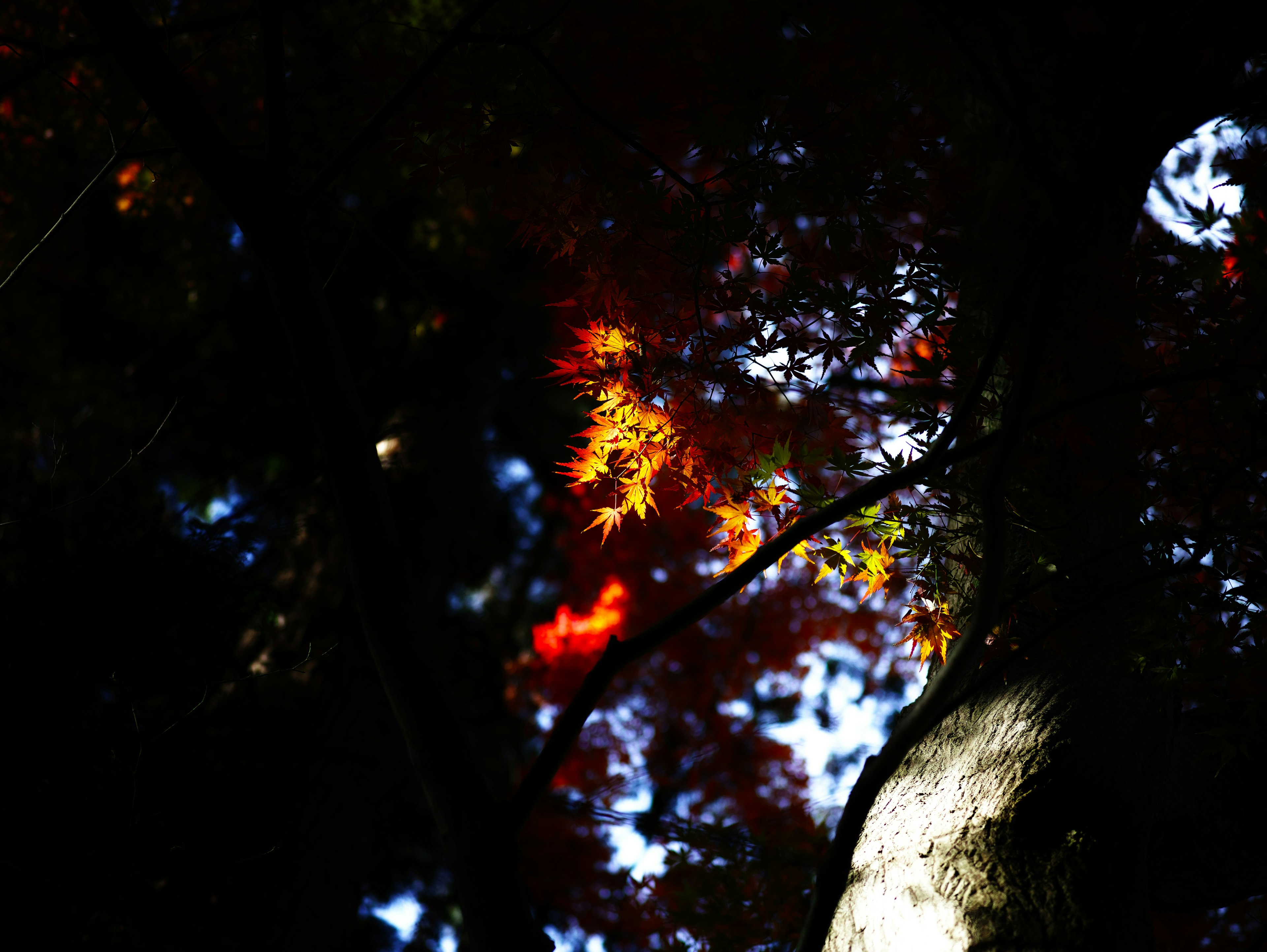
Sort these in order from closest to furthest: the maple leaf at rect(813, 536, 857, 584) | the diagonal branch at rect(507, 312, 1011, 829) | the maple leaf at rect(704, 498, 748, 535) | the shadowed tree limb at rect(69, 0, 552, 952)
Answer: the diagonal branch at rect(507, 312, 1011, 829) < the shadowed tree limb at rect(69, 0, 552, 952) < the maple leaf at rect(813, 536, 857, 584) < the maple leaf at rect(704, 498, 748, 535)

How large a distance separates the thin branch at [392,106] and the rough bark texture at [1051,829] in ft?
8.29

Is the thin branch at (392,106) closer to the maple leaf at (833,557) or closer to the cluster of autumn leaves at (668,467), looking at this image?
the cluster of autumn leaves at (668,467)

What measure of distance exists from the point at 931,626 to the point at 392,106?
7.58 ft

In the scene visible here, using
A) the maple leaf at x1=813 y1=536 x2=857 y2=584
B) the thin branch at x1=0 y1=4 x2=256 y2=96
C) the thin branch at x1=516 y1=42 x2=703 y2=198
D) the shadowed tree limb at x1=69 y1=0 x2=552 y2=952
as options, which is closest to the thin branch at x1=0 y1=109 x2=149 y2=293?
the thin branch at x1=0 y1=4 x2=256 y2=96

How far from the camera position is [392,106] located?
79.0 inches

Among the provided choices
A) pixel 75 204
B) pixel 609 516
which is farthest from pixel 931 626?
pixel 75 204

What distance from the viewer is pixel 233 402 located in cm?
743

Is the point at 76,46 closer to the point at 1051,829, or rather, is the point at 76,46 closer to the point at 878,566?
the point at 878,566

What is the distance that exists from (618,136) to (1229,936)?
602cm

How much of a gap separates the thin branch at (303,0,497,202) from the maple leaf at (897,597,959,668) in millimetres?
2223

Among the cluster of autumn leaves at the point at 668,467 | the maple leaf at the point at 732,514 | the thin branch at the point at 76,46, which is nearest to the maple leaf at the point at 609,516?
the cluster of autumn leaves at the point at 668,467

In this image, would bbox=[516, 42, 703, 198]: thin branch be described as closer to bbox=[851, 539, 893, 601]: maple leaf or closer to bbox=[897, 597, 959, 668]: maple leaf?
bbox=[851, 539, 893, 601]: maple leaf

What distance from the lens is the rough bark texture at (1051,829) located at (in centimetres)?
192

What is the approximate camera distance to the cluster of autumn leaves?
8.28 ft
